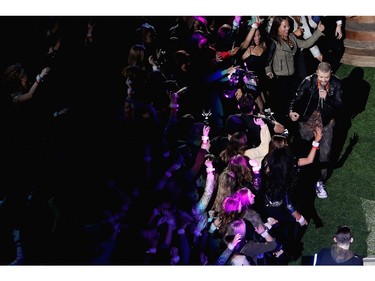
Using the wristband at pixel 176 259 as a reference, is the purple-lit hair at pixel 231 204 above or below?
above

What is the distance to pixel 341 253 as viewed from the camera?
8836 mm

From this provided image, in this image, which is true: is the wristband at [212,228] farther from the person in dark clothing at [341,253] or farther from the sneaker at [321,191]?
the sneaker at [321,191]

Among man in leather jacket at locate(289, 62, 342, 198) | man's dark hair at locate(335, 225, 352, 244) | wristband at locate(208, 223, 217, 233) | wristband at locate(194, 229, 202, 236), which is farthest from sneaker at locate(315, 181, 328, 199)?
man's dark hair at locate(335, 225, 352, 244)

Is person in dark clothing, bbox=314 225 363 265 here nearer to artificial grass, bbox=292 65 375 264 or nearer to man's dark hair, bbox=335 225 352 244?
man's dark hair, bbox=335 225 352 244

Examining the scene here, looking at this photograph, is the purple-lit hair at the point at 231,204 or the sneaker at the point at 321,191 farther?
the sneaker at the point at 321,191

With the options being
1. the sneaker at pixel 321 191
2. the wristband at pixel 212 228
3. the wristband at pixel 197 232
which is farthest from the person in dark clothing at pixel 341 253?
the sneaker at pixel 321 191

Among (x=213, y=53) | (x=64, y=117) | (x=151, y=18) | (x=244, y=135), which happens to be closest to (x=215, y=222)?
(x=244, y=135)

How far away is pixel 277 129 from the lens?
10.7 m

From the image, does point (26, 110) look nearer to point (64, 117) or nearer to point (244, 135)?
point (64, 117)

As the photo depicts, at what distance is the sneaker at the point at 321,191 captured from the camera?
11.0 metres

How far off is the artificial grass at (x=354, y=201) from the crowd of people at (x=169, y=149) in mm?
146

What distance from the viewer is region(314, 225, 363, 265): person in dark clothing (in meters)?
8.77

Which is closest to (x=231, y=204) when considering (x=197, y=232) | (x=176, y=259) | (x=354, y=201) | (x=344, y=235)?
(x=197, y=232)

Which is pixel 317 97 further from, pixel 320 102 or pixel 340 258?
pixel 340 258
